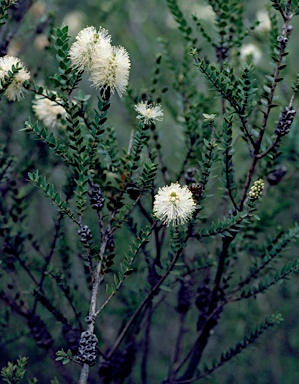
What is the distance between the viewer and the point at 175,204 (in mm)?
1279

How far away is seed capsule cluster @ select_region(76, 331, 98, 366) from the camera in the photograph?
1.27 meters

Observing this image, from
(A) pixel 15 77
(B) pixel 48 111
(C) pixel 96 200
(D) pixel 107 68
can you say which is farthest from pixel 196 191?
(B) pixel 48 111

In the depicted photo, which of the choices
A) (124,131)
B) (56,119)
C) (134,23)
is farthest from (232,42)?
(134,23)

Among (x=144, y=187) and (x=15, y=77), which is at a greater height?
(x=15, y=77)

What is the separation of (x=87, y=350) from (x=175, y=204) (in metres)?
0.45

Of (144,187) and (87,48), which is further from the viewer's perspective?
(144,187)

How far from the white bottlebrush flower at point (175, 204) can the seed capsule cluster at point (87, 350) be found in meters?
0.37

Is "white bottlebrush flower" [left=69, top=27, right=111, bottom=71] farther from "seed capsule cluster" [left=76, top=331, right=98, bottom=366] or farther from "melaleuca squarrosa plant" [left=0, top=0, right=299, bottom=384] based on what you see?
"seed capsule cluster" [left=76, top=331, right=98, bottom=366]

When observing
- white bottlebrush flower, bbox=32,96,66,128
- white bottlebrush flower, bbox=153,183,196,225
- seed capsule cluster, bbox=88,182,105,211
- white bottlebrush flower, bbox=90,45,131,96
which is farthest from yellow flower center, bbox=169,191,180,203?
white bottlebrush flower, bbox=32,96,66,128

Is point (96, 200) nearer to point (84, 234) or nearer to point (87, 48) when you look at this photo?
point (84, 234)

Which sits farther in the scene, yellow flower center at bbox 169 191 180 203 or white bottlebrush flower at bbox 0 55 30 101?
white bottlebrush flower at bbox 0 55 30 101

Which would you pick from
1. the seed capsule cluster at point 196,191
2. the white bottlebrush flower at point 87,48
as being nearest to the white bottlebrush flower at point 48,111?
the white bottlebrush flower at point 87,48

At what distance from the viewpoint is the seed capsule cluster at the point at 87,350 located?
1268 millimetres

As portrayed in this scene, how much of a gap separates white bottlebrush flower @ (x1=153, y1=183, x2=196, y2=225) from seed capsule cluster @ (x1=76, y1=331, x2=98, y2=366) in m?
0.37
